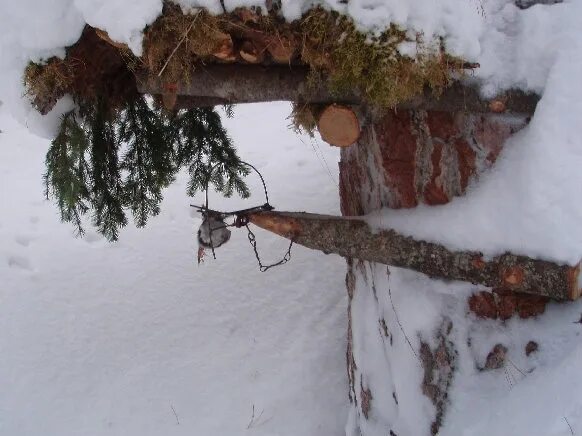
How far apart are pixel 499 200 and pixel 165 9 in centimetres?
146

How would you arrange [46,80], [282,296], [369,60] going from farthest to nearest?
[282,296] → [46,80] → [369,60]

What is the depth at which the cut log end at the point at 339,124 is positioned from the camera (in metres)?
2.28

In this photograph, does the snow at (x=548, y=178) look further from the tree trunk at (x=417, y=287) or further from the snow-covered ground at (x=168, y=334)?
the snow-covered ground at (x=168, y=334)

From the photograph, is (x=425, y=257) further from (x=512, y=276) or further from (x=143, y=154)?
(x=143, y=154)

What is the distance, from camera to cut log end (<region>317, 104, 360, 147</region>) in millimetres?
2281

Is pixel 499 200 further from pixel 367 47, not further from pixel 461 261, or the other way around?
pixel 367 47

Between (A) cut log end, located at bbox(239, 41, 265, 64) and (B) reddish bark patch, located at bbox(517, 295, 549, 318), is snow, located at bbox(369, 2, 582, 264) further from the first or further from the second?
(A) cut log end, located at bbox(239, 41, 265, 64)

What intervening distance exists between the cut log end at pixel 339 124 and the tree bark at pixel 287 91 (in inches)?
1.5

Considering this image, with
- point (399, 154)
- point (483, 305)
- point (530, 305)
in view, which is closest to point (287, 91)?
point (399, 154)

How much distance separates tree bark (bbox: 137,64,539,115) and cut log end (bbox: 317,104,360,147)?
39 millimetres

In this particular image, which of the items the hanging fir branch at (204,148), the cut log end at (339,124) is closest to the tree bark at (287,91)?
the cut log end at (339,124)

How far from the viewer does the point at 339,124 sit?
2.31 metres

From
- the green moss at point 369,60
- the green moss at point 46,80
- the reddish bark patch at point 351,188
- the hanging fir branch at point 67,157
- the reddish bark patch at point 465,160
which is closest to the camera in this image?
the green moss at point 369,60

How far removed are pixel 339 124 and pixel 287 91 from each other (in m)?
0.25
